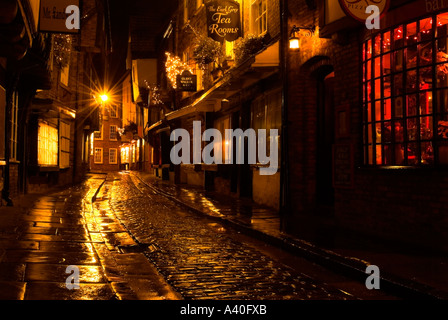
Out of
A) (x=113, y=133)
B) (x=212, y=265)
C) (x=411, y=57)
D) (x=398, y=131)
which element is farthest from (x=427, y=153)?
(x=113, y=133)

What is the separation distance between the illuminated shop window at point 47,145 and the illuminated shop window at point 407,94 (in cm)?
1166

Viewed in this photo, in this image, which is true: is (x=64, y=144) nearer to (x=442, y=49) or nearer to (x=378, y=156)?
(x=378, y=156)

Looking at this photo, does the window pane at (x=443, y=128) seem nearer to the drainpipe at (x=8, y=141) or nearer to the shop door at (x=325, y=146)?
the shop door at (x=325, y=146)

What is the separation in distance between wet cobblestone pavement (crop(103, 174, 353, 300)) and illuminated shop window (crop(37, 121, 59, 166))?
6.58 meters

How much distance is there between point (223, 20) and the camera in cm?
1508

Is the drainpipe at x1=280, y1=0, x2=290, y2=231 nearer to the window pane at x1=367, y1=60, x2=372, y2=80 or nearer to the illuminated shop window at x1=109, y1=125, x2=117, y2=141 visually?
the window pane at x1=367, y1=60, x2=372, y2=80

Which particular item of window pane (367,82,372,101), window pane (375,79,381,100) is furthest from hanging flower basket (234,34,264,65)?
window pane (375,79,381,100)

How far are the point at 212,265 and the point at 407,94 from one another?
14.7 feet

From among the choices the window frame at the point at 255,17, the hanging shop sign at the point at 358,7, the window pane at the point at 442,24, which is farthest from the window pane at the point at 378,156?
the window frame at the point at 255,17

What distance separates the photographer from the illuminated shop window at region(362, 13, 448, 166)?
7625 millimetres

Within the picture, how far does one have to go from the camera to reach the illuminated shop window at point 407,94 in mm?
7625

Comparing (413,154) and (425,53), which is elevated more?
(425,53)
